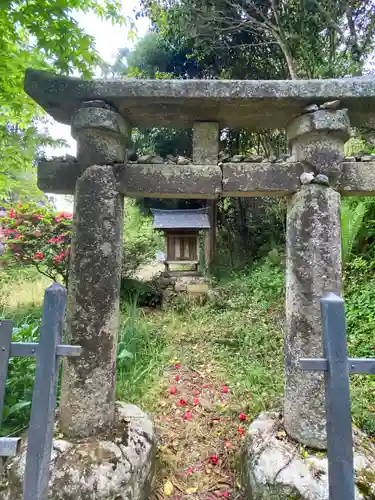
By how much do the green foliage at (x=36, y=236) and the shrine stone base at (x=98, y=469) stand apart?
3.90 m

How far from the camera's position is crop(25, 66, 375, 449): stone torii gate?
2.32 metres

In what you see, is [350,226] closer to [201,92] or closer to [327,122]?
[327,122]

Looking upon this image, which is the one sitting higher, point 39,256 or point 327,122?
point 327,122

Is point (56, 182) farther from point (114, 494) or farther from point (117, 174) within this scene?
point (114, 494)

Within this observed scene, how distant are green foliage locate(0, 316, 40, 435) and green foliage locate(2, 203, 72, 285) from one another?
84.4 inches

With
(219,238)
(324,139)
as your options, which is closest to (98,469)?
(324,139)

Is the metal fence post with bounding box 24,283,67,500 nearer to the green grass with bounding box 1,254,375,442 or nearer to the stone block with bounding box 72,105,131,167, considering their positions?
the stone block with bounding box 72,105,131,167

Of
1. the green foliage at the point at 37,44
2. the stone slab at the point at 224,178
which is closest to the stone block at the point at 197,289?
the green foliage at the point at 37,44

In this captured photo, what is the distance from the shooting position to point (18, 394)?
3.04m

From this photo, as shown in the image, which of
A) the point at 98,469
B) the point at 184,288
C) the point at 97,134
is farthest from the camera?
the point at 184,288

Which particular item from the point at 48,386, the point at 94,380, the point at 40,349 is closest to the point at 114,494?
the point at 94,380

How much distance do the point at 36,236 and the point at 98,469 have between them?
14.7 feet

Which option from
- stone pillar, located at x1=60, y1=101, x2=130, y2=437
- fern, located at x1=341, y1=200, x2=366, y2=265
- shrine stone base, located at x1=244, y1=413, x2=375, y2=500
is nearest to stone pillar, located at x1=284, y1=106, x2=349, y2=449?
shrine stone base, located at x1=244, y1=413, x2=375, y2=500

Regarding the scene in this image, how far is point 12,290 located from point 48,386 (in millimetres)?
6894
